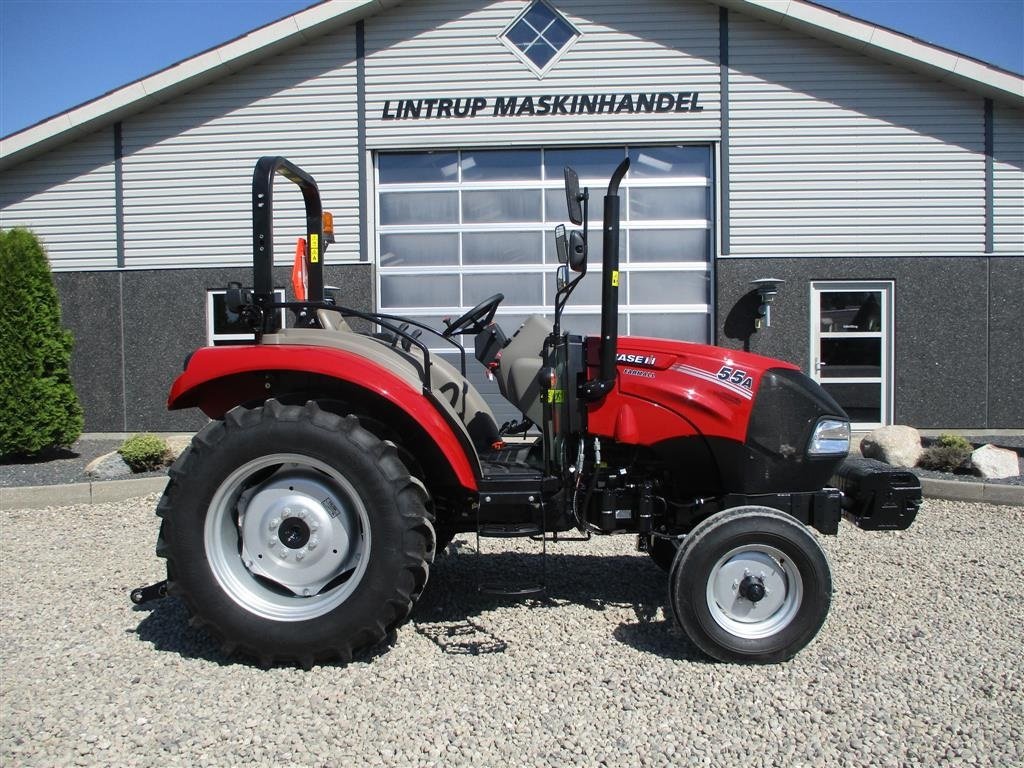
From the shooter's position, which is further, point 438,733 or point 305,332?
point 305,332

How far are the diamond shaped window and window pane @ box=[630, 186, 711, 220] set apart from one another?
6.63 feet

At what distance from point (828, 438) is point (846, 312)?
285 inches

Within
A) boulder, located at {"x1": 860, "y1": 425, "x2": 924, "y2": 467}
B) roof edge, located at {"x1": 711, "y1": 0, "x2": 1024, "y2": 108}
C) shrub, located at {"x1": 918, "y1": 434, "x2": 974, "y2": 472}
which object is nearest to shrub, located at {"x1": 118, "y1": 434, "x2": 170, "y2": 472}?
boulder, located at {"x1": 860, "y1": 425, "x2": 924, "y2": 467}

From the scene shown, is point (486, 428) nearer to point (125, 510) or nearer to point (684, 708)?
point (684, 708)

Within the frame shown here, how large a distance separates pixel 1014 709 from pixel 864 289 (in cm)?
788

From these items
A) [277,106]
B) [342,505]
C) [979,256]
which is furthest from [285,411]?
[979,256]

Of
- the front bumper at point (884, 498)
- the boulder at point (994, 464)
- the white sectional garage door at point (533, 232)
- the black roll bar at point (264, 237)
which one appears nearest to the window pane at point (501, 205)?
the white sectional garage door at point (533, 232)

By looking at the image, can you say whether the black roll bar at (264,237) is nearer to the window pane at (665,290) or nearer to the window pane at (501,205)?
the window pane at (501,205)

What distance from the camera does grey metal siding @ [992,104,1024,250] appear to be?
9.66 meters

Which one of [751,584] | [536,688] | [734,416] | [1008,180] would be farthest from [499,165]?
[536,688]

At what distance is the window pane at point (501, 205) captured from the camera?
1004 centimetres

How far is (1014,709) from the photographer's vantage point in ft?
9.34

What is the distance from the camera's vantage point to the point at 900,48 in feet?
30.5

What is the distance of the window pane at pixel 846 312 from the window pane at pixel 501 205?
3.82 metres
